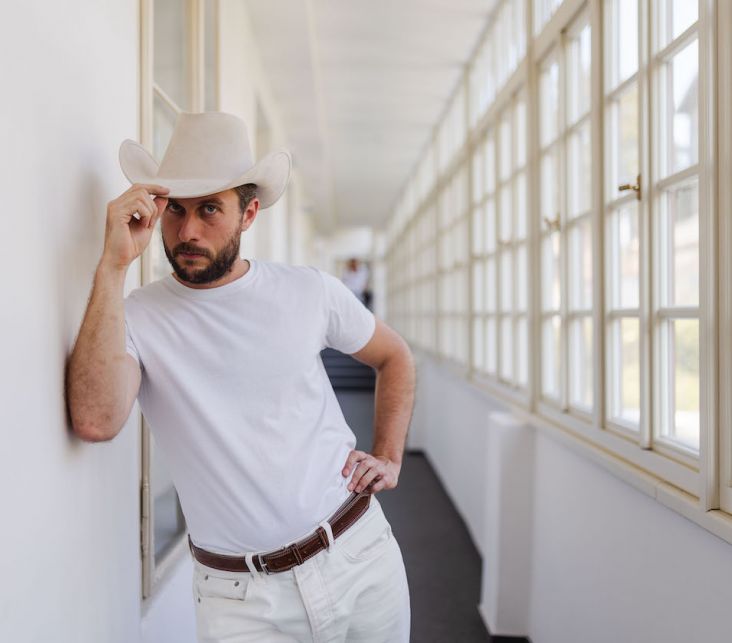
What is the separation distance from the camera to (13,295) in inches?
43.3

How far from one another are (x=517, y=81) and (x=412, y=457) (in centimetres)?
476

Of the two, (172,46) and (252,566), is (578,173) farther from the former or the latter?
(252,566)

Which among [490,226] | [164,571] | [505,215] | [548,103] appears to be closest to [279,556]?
[164,571]

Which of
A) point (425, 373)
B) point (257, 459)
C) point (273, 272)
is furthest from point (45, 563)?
point (425, 373)

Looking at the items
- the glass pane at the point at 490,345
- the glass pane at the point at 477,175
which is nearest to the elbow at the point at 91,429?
the glass pane at the point at 490,345

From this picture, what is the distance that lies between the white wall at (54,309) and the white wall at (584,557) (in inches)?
54.5

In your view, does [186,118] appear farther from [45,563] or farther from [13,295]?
[45,563]

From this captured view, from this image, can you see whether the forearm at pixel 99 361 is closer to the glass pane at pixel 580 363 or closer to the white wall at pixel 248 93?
the glass pane at pixel 580 363

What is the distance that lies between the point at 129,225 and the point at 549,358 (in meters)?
2.42

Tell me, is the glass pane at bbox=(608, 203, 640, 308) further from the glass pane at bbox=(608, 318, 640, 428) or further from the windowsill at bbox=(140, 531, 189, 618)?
the windowsill at bbox=(140, 531, 189, 618)

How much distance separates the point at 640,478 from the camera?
6.70 ft

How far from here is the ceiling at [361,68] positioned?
4727 mm

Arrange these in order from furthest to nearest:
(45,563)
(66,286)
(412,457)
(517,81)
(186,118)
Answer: (412,457) < (517,81) < (186,118) < (66,286) < (45,563)

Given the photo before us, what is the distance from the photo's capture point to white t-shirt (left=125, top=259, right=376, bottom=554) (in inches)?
58.2
